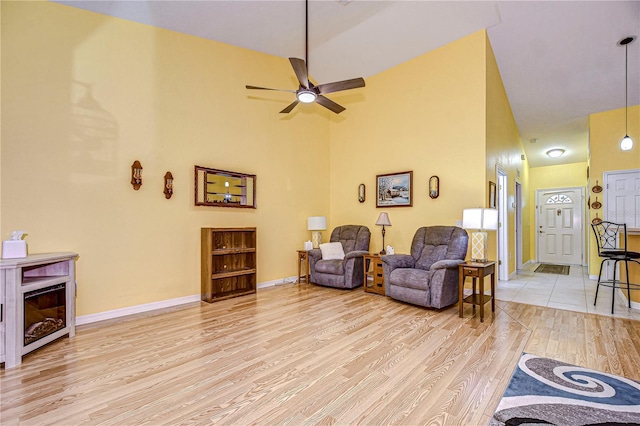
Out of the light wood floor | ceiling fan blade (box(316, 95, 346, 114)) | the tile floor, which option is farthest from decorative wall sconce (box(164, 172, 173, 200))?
the tile floor

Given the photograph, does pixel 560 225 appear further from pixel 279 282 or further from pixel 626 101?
pixel 279 282

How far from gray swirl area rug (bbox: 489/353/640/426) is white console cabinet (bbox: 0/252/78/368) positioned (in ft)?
11.3

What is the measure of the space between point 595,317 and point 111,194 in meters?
5.80

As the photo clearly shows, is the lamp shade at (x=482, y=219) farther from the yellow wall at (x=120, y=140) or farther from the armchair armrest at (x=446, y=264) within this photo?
the yellow wall at (x=120, y=140)

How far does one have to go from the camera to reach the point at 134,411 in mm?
1765

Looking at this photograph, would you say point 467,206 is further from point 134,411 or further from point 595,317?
point 134,411

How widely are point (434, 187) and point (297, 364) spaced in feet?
11.5

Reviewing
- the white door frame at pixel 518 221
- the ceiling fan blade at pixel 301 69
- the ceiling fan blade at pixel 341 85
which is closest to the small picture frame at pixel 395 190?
the ceiling fan blade at pixel 341 85

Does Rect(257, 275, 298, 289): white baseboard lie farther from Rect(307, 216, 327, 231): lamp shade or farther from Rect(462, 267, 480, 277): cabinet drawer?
Rect(462, 267, 480, 277): cabinet drawer

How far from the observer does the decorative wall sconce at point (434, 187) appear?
4.70m

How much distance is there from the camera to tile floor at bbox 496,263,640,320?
3757 millimetres

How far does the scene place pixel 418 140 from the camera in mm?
4977

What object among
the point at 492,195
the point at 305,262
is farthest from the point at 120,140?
the point at 492,195

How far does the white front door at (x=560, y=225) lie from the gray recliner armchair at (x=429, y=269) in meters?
6.45
